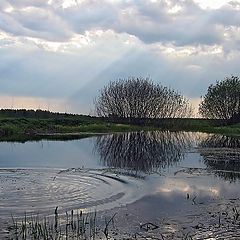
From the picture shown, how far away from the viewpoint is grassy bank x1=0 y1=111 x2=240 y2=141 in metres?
45.5

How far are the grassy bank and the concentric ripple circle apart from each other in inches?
860

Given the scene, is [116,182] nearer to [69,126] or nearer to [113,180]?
[113,180]

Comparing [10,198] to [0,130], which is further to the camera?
[0,130]

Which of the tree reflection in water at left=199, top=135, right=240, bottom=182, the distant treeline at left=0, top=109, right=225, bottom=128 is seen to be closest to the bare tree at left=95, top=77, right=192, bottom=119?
the distant treeline at left=0, top=109, right=225, bottom=128

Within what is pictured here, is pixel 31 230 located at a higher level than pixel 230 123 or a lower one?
lower

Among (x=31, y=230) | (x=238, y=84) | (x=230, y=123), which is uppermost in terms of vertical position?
(x=238, y=84)

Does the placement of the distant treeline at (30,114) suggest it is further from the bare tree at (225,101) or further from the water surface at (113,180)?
the water surface at (113,180)

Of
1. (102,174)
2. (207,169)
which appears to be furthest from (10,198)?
(207,169)

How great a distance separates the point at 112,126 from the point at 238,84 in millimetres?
22618

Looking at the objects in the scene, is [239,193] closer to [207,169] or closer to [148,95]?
[207,169]

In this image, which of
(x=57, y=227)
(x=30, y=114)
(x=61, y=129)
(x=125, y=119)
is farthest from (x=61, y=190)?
(x=125, y=119)

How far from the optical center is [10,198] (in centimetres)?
1292

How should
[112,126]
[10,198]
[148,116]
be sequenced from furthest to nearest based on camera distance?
[148,116] < [112,126] < [10,198]

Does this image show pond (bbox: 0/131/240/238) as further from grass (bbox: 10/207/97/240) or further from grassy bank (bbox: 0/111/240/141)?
grassy bank (bbox: 0/111/240/141)
